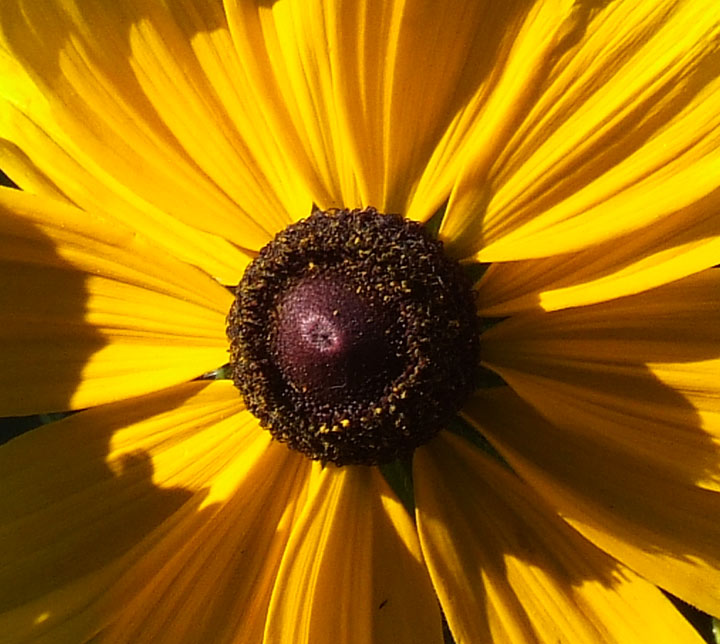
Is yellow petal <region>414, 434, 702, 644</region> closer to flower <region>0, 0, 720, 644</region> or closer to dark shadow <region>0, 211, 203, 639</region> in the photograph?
flower <region>0, 0, 720, 644</region>

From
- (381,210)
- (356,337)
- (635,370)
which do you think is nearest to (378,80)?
(381,210)

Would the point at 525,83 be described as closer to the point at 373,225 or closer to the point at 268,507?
the point at 373,225

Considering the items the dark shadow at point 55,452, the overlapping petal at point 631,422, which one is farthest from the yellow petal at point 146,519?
the overlapping petal at point 631,422

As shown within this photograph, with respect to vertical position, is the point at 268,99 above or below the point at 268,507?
above

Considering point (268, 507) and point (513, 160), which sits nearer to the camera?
point (513, 160)

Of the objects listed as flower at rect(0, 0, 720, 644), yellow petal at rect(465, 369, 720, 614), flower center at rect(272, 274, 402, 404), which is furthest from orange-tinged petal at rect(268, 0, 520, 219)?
yellow petal at rect(465, 369, 720, 614)

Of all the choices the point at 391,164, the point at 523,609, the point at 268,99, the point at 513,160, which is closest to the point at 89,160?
the point at 268,99
